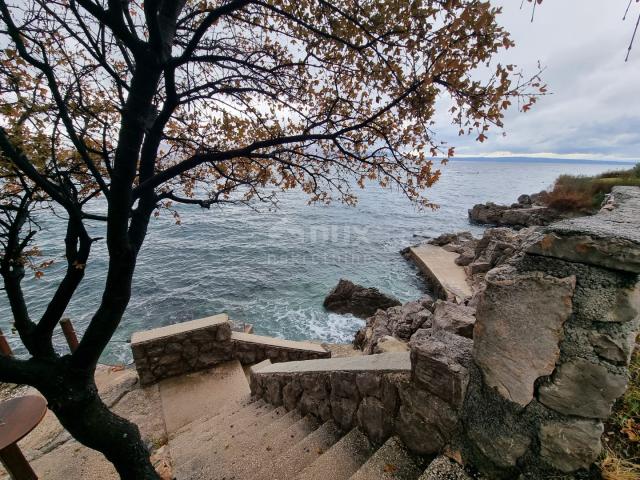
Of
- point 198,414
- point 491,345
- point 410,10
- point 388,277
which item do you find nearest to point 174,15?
point 410,10

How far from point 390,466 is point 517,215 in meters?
32.0

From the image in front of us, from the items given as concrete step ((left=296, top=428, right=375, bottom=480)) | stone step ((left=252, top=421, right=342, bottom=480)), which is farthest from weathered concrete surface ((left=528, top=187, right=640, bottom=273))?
stone step ((left=252, top=421, right=342, bottom=480))

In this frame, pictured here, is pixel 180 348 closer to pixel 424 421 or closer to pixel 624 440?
pixel 424 421

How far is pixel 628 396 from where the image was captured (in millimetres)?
1898

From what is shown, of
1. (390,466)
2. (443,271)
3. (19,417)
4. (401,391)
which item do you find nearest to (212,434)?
(19,417)

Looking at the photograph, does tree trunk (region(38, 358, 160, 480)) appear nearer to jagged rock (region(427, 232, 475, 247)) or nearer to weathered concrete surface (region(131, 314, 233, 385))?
weathered concrete surface (region(131, 314, 233, 385))

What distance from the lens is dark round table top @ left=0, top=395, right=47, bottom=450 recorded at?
3.14 m

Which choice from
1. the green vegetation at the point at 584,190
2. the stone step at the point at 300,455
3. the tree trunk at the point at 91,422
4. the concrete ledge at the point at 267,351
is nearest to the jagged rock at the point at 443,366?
the stone step at the point at 300,455

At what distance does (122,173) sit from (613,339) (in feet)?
11.5

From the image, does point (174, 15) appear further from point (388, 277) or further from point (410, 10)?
point (388, 277)

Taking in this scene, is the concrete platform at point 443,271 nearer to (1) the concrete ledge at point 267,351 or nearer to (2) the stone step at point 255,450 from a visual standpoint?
(1) the concrete ledge at point 267,351

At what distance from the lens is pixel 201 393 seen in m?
5.00

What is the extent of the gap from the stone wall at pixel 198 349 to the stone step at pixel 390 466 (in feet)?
12.5

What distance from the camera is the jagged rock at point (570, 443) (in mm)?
1447
